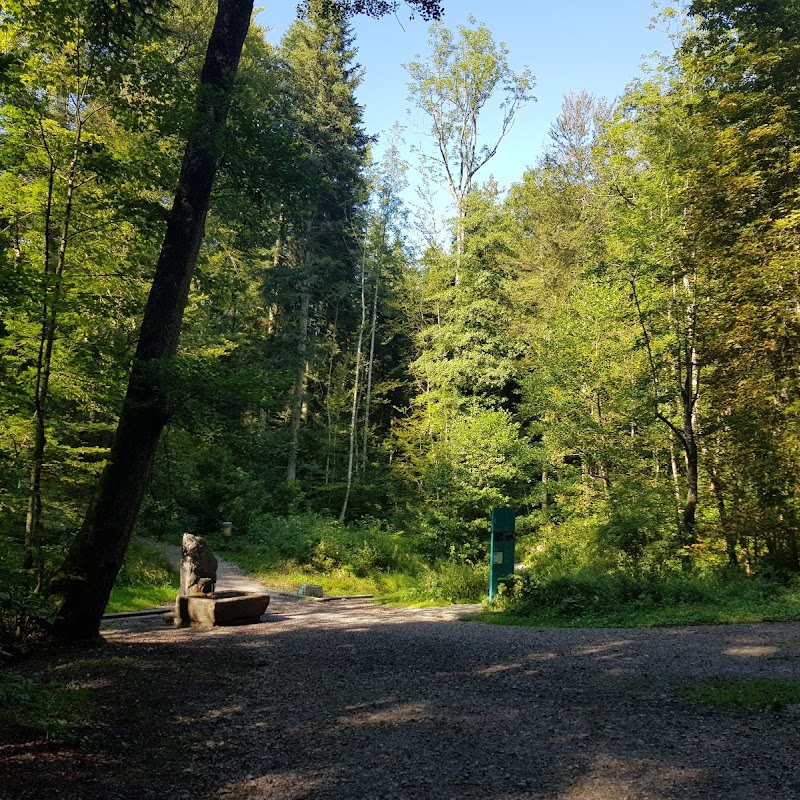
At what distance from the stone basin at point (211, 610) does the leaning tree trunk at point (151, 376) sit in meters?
2.42

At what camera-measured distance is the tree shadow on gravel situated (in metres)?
3.18

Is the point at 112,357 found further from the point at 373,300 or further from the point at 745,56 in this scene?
the point at 373,300

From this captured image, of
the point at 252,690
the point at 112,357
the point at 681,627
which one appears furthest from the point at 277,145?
the point at 681,627

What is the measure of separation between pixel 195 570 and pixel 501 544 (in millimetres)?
5591

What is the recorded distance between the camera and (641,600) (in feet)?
30.1

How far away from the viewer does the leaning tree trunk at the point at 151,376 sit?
6324 mm

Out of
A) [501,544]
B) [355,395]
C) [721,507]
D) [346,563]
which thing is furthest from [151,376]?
[355,395]

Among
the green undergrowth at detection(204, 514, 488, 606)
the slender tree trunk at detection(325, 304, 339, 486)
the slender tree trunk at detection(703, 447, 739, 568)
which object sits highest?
the slender tree trunk at detection(325, 304, 339, 486)

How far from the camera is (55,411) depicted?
7.59 metres

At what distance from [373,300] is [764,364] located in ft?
61.0

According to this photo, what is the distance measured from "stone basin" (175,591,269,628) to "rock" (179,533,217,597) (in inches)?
7.0

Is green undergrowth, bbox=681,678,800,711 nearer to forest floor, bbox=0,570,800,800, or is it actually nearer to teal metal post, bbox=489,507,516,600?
forest floor, bbox=0,570,800,800

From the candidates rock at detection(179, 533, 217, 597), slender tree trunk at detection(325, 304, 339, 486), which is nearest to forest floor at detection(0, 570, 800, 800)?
rock at detection(179, 533, 217, 597)

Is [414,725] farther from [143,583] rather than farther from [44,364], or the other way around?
[143,583]
